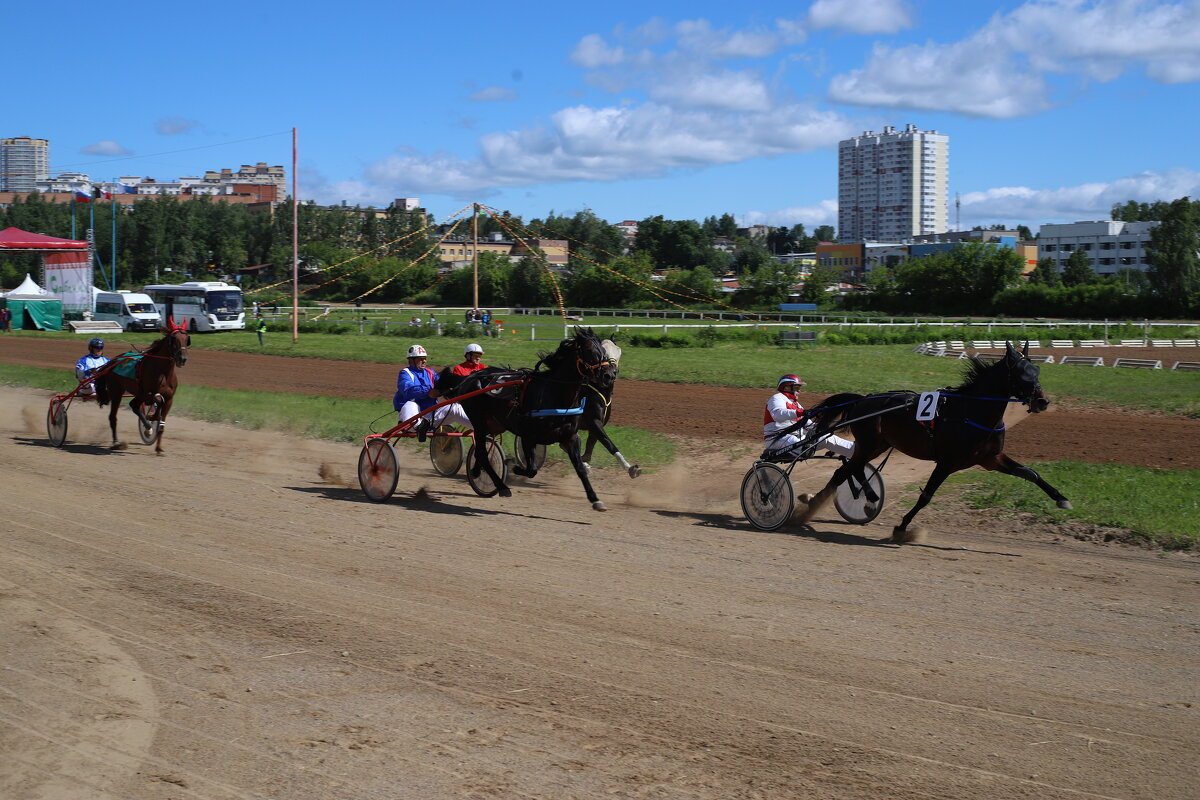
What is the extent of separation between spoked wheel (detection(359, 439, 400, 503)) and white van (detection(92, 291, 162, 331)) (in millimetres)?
42029

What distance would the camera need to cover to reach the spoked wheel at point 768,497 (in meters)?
10.1

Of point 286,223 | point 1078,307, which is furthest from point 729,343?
point 286,223

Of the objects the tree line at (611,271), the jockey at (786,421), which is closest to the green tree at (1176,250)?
the tree line at (611,271)

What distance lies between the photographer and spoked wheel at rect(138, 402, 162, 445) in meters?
15.6

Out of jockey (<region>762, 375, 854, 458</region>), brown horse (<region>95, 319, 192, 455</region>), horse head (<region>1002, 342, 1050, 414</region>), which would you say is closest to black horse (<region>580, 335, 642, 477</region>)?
jockey (<region>762, 375, 854, 458</region>)

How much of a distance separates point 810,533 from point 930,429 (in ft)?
4.70

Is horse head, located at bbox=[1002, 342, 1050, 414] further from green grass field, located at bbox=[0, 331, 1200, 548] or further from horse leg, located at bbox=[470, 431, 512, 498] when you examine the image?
horse leg, located at bbox=[470, 431, 512, 498]

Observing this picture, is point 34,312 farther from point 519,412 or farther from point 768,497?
point 768,497

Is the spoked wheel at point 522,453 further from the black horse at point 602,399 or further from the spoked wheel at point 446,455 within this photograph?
the black horse at point 602,399

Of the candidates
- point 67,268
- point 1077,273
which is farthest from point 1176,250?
point 67,268

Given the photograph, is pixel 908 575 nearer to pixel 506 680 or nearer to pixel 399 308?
pixel 506 680

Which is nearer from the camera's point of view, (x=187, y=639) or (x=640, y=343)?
(x=187, y=639)

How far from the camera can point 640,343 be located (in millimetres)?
37375

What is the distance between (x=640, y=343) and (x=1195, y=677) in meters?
31.7
